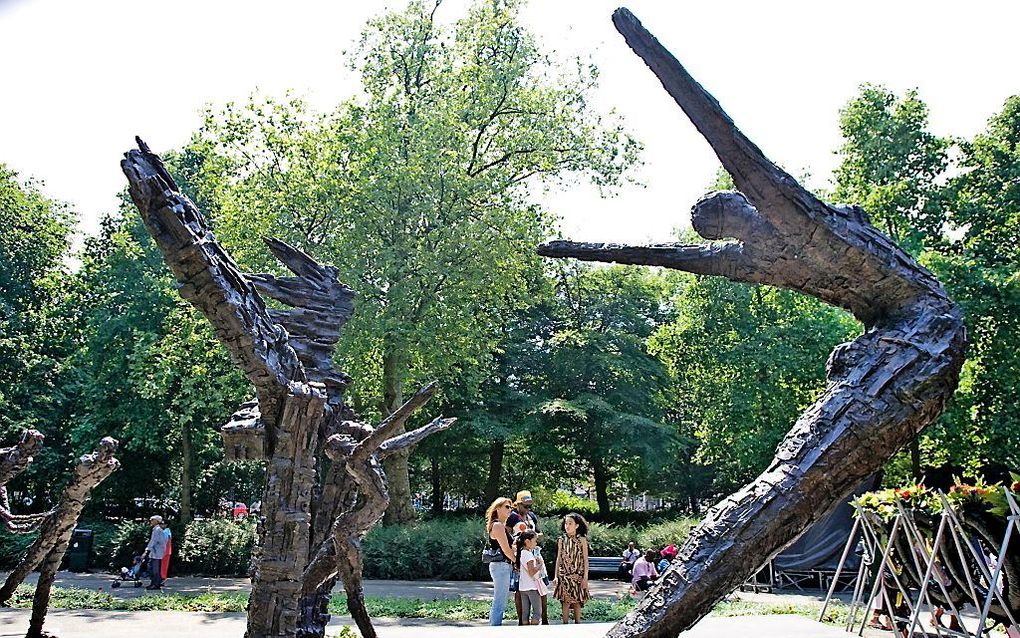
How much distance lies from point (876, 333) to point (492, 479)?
24834 millimetres

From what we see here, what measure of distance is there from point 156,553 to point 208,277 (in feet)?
40.8

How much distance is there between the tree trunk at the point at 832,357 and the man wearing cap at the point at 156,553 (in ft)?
48.3

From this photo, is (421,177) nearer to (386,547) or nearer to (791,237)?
(386,547)

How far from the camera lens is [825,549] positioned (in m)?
15.6

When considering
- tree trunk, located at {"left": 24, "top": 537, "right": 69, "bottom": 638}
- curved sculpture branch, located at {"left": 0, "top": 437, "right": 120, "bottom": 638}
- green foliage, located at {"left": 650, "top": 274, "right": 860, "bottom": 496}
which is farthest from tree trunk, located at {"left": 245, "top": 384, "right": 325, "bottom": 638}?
green foliage, located at {"left": 650, "top": 274, "right": 860, "bottom": 496}

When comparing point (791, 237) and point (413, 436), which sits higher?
point (791, 237)

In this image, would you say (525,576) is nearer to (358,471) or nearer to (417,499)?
(358,471)

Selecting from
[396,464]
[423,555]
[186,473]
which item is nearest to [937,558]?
[423,555]

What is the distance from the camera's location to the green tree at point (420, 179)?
57.9 feet

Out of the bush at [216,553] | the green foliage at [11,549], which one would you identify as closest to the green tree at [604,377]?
the bush at [216,553]

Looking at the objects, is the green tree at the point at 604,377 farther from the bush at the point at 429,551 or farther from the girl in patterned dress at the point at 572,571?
the girl in patterned dress at the point at 572,571

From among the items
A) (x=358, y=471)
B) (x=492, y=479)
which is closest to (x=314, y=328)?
(x=358, y=471)

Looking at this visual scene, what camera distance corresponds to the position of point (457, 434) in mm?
25984

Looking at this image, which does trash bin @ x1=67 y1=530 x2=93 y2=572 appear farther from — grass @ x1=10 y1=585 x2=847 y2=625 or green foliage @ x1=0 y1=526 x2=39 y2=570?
grass @ x1=10 y1=585 x2=847 y2=625
